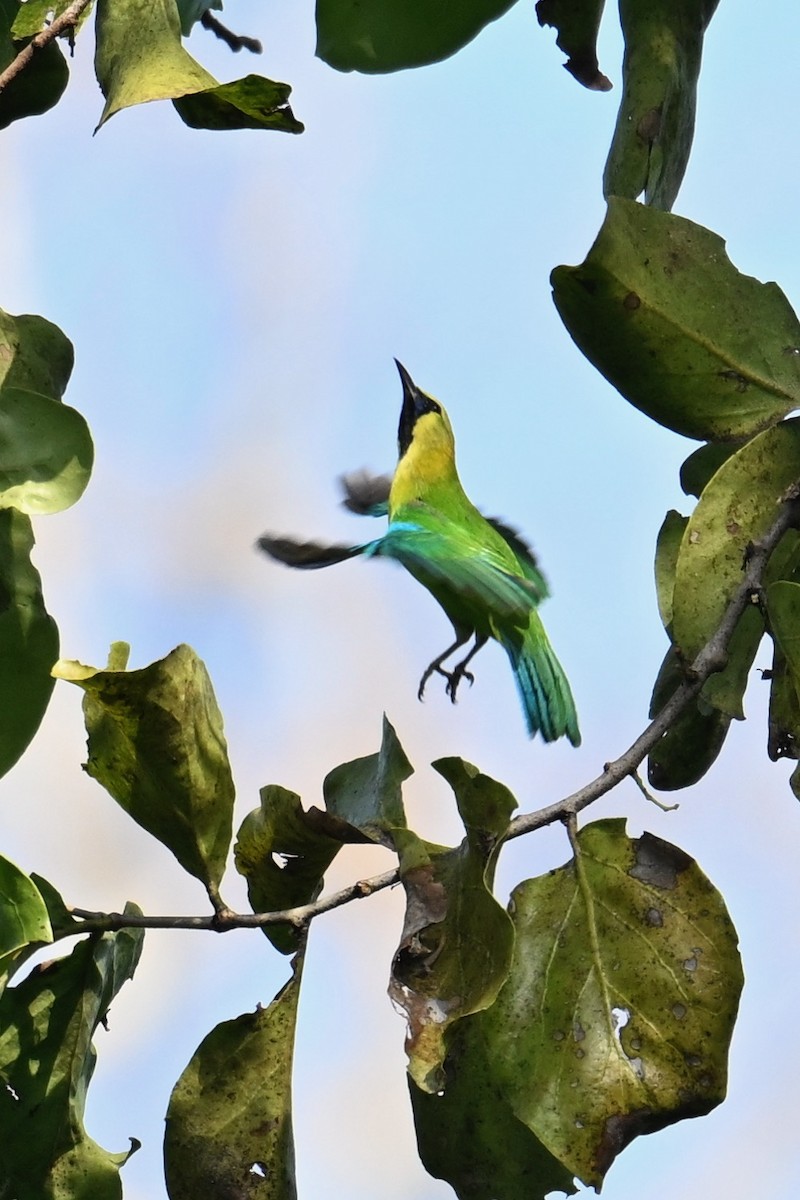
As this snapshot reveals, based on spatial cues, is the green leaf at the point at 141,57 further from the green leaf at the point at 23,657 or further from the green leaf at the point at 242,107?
the green leaf at the point at 23,657

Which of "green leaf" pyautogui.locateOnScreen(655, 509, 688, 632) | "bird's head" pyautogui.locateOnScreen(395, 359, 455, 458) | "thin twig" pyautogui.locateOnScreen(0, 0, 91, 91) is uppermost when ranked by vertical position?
"bird's head" pyautogui.locateOnScreen(395, 359, 455, 458)

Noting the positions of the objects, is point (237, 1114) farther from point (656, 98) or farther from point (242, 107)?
point (656, 98)

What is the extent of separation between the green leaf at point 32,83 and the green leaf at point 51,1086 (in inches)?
28.8

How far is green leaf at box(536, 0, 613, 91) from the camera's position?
1.43 m

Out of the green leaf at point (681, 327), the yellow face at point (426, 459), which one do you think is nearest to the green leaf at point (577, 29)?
the green leaf at point (681, 327)

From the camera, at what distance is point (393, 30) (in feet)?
4.36

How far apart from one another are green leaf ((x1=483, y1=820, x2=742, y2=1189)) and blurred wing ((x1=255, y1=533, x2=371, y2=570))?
527mm

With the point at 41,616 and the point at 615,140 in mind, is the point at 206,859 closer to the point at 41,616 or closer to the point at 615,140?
the point at 41,616

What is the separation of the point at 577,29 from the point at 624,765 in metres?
0.75

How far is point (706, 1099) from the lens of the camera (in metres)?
1.09

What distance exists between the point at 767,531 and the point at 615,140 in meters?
0.39

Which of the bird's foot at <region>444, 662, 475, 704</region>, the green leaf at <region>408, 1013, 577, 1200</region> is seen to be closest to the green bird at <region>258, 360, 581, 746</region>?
the bird's foot at <region>444, 662, 475, 704</region>

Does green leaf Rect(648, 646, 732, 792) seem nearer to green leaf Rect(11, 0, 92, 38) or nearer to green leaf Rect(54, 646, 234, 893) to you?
green leaf Rect(54, 646, 234, 893)

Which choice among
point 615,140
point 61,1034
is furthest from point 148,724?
point 615,140
